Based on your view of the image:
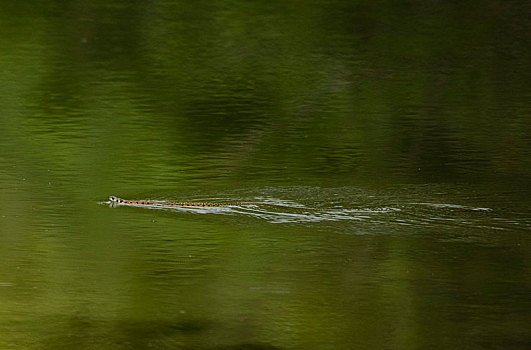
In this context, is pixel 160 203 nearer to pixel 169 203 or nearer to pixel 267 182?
pixel 169 203

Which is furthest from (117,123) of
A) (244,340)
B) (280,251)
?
(244,340)

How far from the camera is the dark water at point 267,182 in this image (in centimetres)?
830

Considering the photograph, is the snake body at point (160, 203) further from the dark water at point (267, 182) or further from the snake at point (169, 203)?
the dark water at point (267, 182)

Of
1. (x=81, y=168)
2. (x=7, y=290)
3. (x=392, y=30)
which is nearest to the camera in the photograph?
(x=7, y=290)

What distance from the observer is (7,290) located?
8789 millimetres

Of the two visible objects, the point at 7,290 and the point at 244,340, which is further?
the point at 7,290

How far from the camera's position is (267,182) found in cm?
1246

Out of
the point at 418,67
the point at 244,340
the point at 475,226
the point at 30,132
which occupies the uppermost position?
the point at 418,67

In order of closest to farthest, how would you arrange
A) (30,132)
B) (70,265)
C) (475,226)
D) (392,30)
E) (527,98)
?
(70,265) → (475,226) → (30,132) → (527,98) → (392,30)

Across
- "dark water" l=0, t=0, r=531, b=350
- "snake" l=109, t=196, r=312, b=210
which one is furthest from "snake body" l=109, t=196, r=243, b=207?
"dark water" l=0, t=0, r=531, b=350

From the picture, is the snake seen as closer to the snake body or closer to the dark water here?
the snake body

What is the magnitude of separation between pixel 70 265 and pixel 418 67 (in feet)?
39.8

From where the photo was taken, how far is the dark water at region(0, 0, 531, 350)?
8.30 m

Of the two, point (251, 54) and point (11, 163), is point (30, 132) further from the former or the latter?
point (251, 54)
